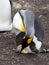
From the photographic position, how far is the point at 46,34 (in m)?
3.25

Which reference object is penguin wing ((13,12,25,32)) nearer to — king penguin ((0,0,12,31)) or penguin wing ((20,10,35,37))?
penguin wing ((20,10,35,37))

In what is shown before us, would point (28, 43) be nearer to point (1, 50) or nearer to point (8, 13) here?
point (1, 50)

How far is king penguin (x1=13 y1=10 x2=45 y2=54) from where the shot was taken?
2845 mm

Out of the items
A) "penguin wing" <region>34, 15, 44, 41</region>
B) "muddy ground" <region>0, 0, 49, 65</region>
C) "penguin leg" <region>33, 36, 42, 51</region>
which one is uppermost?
"penguin wing" <region>34, 15, 44, 41</region>

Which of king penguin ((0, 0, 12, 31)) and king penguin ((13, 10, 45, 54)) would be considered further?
king penguin ((0, 0, 12, 31))

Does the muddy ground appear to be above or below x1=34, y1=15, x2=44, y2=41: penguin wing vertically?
below

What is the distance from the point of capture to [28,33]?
2.82 m

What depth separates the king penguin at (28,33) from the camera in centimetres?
284

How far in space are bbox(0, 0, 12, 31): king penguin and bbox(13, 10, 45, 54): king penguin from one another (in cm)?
35

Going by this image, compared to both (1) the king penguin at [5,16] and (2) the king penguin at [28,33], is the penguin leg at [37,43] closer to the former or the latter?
(2) the king penguin at [28,33]

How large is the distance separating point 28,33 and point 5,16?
0.56 metres

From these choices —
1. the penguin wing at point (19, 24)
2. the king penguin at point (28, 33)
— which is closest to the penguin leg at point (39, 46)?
the king penguin at point (28, 33)

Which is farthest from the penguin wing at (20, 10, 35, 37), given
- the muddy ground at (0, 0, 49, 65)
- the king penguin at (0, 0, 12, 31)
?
the king penguin at (0, 0, 12, 31)

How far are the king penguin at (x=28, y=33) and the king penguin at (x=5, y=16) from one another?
0.35 meters
